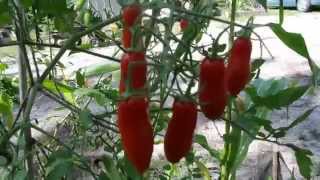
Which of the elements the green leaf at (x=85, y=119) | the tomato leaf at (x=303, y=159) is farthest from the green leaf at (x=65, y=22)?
the tomato leaf at (x=303, y=159)

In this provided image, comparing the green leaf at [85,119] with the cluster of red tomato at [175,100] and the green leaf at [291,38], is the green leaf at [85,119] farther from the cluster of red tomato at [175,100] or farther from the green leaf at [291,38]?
the green leaf at [291,38]

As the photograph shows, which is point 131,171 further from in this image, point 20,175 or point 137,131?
point 137,131

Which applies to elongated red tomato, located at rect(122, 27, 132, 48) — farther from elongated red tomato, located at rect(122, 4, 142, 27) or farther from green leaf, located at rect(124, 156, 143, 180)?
green leaf, located at rect(124, 156, 143, 180)

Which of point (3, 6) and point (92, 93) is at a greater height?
point (3, 6)

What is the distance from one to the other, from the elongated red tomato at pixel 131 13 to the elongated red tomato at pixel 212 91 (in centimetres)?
9

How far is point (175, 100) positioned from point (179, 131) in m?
0.04

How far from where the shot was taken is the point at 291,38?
0.72 metres

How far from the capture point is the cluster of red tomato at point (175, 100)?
2.04 ft

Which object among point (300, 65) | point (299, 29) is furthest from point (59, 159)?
point (299, 29)

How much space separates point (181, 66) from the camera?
75 centimetres

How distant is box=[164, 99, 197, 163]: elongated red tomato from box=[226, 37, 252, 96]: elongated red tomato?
0.06m

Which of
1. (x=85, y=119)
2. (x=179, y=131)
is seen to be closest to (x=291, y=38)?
(x=179, y=131)

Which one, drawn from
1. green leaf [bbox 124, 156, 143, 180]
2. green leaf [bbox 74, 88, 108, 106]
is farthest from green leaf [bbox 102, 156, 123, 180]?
green leaf [bbox 74, 88, 108, 106]

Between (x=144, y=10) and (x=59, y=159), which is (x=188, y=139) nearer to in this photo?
(x=144, y=10)
